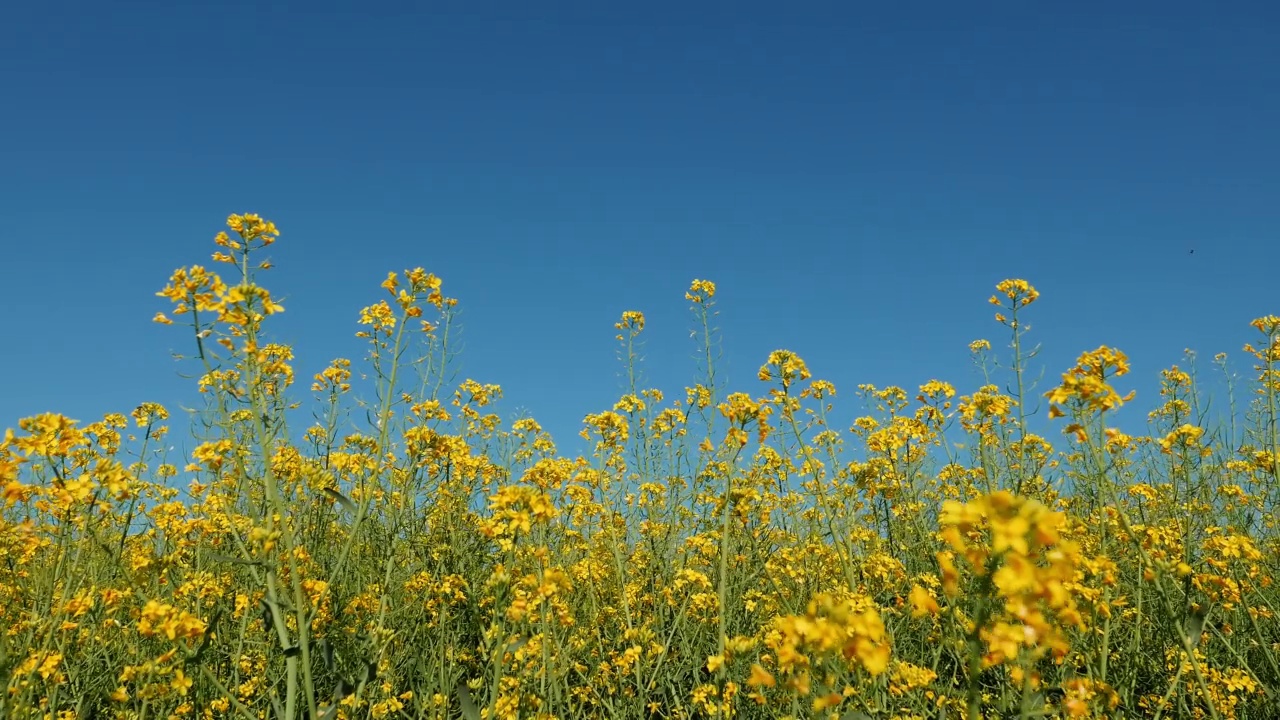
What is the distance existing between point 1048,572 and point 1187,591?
2021 mm

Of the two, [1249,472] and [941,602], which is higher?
[1249,472]

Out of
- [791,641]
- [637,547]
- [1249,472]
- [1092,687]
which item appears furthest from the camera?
[1249,472]

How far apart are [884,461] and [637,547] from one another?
1.91 meters

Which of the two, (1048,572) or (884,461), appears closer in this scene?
(1048,572)

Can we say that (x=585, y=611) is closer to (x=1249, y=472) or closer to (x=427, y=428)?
(x=427, y=428)

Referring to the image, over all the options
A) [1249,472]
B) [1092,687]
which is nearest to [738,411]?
[1092,687]

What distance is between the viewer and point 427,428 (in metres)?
4.00

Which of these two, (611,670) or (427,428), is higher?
(427,428)

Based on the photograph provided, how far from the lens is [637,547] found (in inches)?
208

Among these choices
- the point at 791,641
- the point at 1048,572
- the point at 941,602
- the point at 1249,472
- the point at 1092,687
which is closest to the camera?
the point at 1048,572

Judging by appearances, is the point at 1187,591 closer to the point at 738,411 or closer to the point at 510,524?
the point at 738,411

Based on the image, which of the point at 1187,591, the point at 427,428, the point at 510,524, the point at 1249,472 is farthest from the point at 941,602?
the point at 1249,472

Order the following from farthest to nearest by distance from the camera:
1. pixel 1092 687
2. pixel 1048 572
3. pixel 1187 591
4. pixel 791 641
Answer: pixel 1187 591, pixel 1092 687, pixel 791 641, pixel 1048 572

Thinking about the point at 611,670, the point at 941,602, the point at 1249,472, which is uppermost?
the point at 1249,472
